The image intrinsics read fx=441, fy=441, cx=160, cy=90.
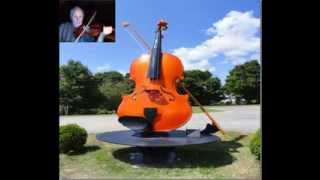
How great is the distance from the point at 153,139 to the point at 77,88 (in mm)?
846

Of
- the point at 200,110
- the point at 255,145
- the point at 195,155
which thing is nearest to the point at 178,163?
the point at 195,155

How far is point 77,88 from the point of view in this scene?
3.86 meters

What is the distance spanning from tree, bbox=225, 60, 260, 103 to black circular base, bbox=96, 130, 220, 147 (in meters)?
0.49

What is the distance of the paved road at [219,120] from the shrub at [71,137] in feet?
0.17

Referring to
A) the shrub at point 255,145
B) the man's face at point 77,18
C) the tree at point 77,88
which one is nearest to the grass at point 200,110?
the shrub at point 255,145

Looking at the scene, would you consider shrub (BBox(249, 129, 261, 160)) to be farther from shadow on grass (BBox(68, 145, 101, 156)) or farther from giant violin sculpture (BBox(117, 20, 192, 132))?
shadow on grass (BBox(68, 145, 101, 156))

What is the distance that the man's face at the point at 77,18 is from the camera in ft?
→ 11.1

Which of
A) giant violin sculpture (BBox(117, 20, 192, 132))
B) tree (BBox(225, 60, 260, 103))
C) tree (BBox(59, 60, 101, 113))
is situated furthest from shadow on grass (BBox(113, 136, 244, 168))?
tree (BBox(59, 60, 101, 113))

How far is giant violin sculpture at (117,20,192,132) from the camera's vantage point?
3.99 m
